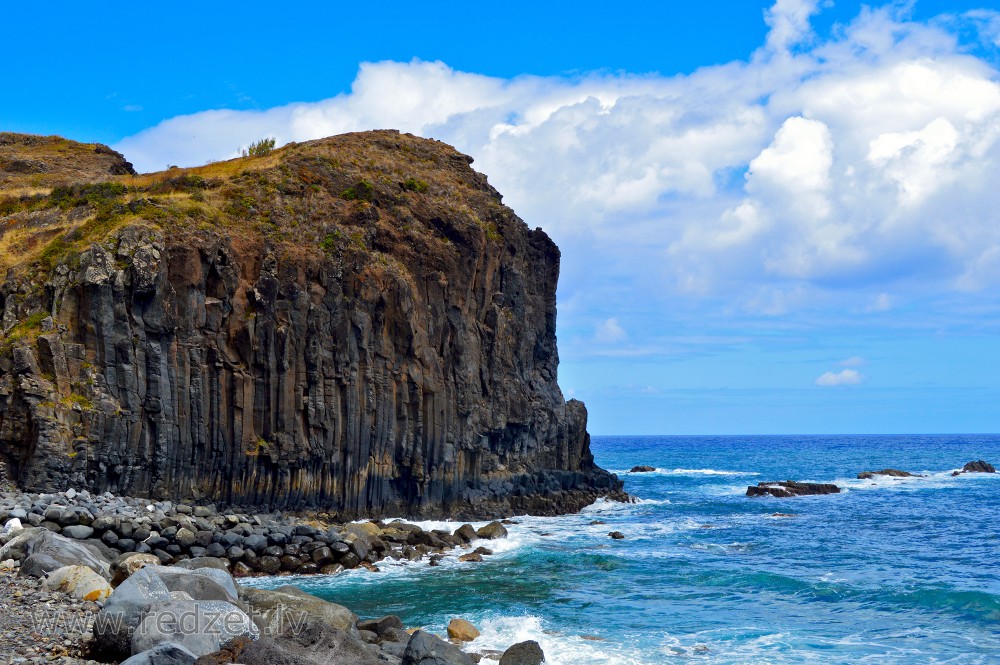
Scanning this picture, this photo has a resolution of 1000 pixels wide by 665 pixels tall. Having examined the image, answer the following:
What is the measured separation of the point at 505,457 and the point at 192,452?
22076mm

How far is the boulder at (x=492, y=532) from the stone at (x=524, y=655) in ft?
68.1

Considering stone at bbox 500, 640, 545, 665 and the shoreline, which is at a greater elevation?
the shoreline

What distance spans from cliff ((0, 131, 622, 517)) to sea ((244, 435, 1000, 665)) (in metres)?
5.47

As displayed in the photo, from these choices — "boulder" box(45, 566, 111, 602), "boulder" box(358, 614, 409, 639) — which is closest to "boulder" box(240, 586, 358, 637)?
"boulder" box(358, 614, 409, 639)

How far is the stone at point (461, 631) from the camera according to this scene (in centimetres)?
2363

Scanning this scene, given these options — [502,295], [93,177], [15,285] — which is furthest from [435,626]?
[93,177]

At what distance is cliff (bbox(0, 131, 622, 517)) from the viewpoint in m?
35.9

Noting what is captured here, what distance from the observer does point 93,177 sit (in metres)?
56.7

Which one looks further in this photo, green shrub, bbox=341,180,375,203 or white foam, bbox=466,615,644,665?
green shrub, bbox=341,180,375,203

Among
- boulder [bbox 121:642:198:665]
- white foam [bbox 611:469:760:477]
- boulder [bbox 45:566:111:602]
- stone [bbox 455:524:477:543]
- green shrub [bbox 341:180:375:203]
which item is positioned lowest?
stone [bbox 455:524:477:543]

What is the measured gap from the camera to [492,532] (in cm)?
4250

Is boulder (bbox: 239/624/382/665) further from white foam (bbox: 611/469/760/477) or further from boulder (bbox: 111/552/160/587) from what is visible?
white foam (bbox: 611/469/760/477)

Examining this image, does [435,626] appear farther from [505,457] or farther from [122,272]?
[505,457]

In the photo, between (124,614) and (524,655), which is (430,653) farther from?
(124,614)
